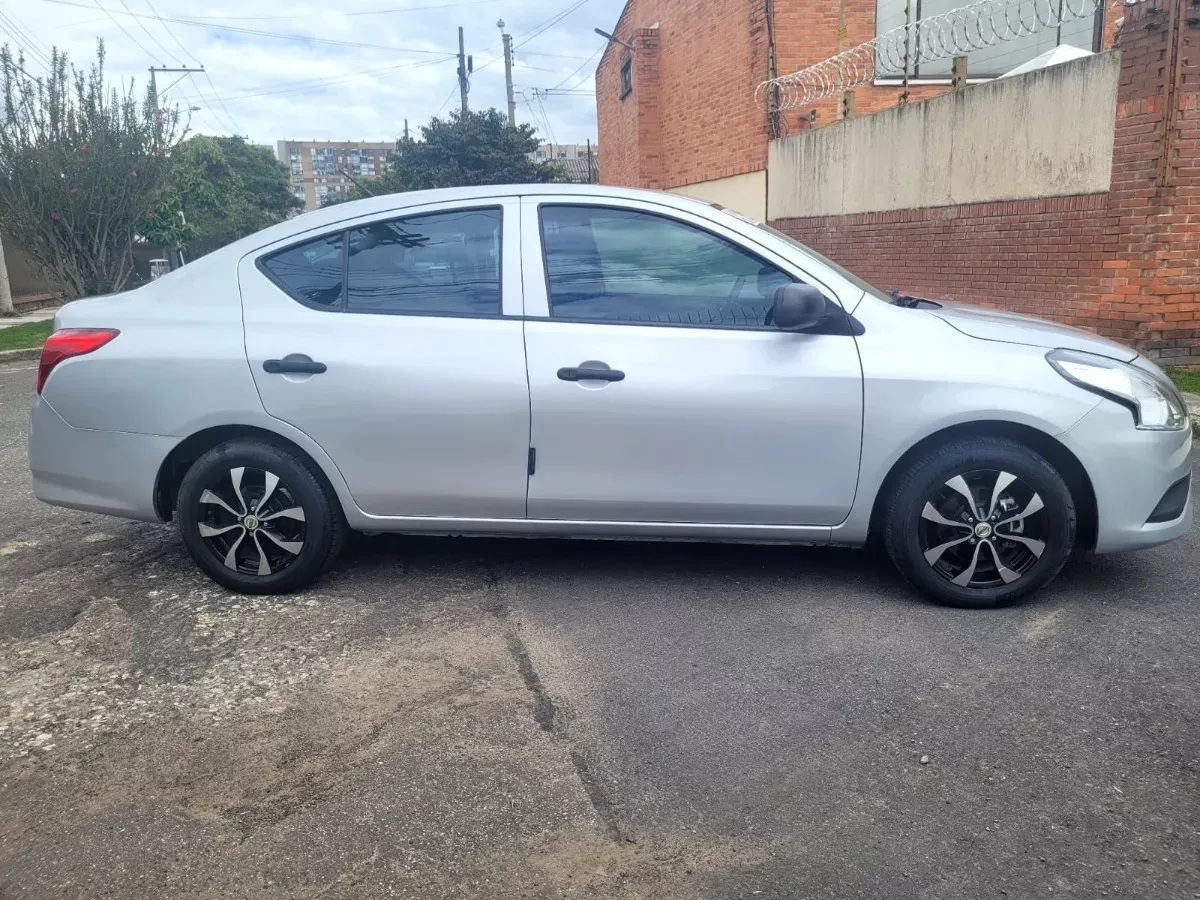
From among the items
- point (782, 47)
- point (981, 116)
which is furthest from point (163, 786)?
point (782, 47)

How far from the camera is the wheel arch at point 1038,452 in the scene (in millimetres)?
3943

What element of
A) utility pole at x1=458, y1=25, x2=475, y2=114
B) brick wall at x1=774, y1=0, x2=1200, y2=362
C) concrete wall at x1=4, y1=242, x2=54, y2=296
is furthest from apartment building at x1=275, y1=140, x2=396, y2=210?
brick wall at x1=774, y1=0, x2=1200, y2=362

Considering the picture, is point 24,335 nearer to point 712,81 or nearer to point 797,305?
point 712,81

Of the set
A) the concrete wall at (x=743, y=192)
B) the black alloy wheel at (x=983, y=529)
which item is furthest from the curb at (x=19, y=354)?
the black alloy wheel at (x=983, y=529)

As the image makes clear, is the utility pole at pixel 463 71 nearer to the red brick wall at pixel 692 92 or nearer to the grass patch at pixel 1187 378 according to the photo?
the red brick wall at pixel 692 92

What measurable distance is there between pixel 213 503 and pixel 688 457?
198 centimetres

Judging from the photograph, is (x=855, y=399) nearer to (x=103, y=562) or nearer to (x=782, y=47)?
(x=103, y=562)

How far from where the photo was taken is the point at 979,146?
10688 millimetres

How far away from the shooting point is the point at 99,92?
16.6 m

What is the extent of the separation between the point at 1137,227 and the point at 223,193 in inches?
1991

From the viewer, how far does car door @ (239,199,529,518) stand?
4066mm

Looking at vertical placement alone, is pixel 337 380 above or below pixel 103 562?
above

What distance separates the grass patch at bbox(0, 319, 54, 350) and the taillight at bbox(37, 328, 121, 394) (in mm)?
10525

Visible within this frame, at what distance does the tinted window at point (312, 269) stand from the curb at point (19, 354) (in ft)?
38.2
